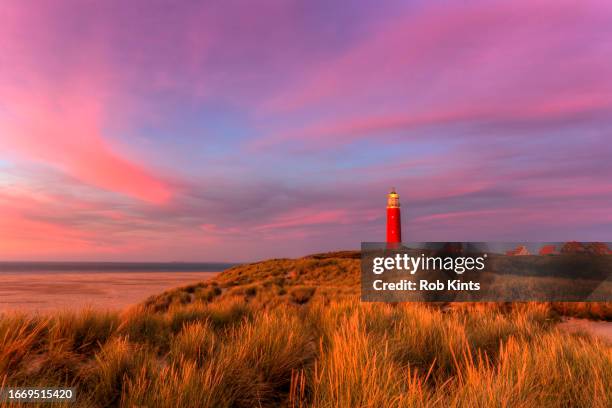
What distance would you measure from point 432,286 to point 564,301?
239 inches

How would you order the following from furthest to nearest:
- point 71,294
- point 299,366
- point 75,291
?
point 75,291, point 71,294, point 299,366

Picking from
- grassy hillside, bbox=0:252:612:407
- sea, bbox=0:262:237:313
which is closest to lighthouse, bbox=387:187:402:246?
sea, bbox=0:262:237:313

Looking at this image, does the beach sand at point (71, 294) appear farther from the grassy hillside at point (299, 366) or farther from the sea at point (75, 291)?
the grassy hillside at point (299, 366)

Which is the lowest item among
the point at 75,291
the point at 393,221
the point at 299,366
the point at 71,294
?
the point at 75,291

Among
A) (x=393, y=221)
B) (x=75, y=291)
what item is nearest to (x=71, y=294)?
(x=75, y=291)

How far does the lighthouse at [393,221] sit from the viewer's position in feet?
113

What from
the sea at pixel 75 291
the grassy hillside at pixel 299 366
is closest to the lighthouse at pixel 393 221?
the sea at pixel 75 291

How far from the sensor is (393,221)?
34.7 metres

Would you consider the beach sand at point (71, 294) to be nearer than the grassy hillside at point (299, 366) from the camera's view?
No

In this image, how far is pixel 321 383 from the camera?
3.35 metres

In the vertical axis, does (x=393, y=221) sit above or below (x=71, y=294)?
above

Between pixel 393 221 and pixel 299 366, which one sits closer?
pixel 299 366

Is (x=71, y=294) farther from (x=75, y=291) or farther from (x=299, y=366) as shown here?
(x=299, y=366)

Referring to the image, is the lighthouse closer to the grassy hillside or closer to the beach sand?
the beach sand
